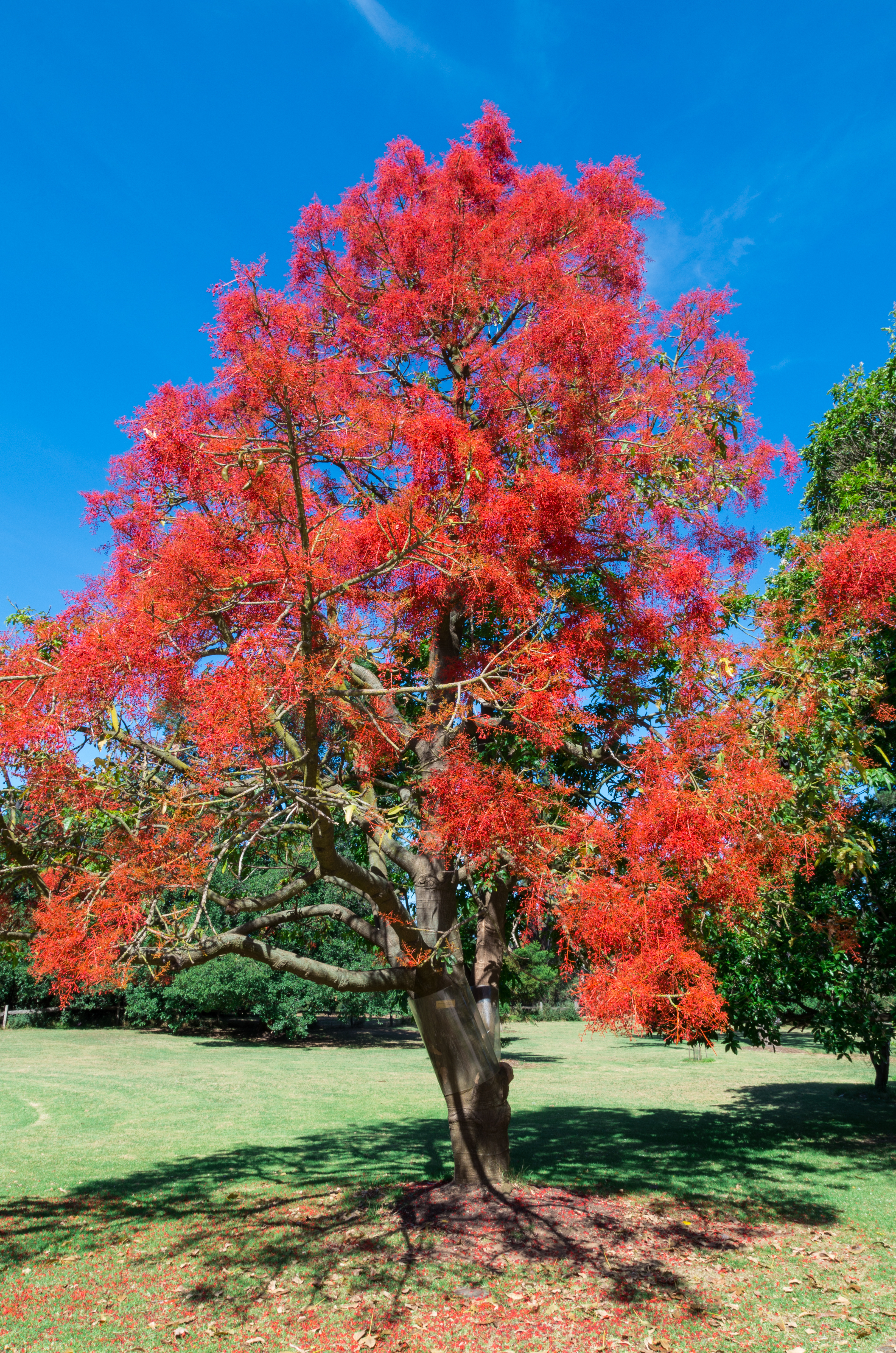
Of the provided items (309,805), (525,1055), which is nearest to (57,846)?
(309,805)

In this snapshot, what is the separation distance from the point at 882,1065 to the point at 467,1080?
11.0 m

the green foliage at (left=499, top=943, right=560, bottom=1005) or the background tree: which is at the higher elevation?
the background tree

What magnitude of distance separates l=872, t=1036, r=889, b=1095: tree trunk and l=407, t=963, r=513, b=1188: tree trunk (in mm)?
5712

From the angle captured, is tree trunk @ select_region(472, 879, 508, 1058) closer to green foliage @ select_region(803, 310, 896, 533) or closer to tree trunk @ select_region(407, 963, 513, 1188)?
tree trunk @ select_region(407, 963, 513, 1188)

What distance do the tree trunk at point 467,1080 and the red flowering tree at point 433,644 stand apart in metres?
0.03

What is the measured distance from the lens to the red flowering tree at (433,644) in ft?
18.2

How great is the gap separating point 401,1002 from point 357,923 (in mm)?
17235

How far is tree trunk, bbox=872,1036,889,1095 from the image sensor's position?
1106 cm

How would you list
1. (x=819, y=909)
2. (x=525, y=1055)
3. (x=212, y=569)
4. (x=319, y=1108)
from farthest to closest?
(x=525, y=1055), (x=319, y=1108), (x=819, y=909), (x=212, y=569)

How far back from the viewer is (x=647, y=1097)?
18078mm

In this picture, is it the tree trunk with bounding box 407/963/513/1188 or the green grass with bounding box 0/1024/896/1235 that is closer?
the tree trunk with bounding box 407/963/513/1188

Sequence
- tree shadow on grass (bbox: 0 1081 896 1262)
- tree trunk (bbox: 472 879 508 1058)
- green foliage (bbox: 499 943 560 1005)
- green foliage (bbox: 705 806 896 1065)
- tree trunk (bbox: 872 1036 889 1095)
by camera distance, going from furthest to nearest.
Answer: green foliage (bbox: 499 943 560 1005) → tree trunk (bbox: 872 1036 889 1095) → green foliage (bbox: 705 806 896 1065) → tree trunk (bbox: 472 879 508 1058) → tree shadow on grass (bbox: 0 1081 896 1262)

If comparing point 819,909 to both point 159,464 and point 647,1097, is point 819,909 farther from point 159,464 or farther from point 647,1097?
point 647,1097

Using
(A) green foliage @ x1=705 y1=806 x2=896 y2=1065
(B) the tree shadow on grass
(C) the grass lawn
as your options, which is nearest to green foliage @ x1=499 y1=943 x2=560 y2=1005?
(B) the tree shadow on grass
